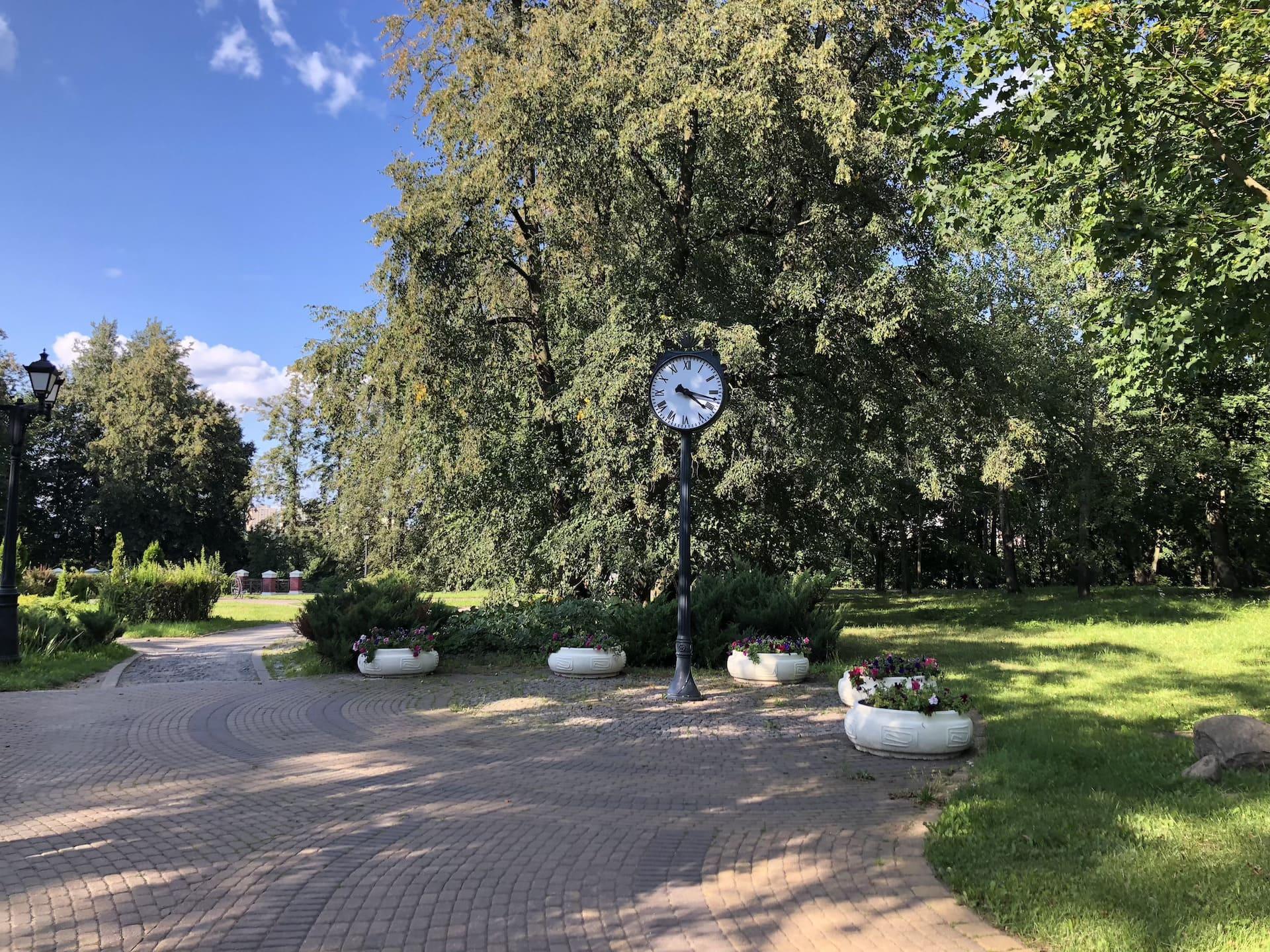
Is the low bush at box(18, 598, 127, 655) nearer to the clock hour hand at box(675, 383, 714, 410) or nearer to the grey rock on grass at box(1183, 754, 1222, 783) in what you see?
the clock hour hand at box(675, 383, 714, 410)

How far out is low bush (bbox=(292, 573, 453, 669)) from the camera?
1191 cm

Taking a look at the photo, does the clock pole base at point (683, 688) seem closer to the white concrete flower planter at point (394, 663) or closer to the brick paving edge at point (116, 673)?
the white concrete flower planter at point (394, 663)

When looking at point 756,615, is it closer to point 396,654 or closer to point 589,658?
point 589,658

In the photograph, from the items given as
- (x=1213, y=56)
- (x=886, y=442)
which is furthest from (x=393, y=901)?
(x=886, y=442)

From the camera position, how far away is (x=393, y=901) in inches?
151

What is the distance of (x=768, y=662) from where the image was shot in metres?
10.6

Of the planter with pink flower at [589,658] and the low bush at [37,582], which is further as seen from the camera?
the low bush at [37,582]

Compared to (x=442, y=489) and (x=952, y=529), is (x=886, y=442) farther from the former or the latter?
(x=952, y=529)

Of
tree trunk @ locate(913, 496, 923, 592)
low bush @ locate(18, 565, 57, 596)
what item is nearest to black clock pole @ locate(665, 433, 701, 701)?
low bush @ locate(18, 565, 57, 596)

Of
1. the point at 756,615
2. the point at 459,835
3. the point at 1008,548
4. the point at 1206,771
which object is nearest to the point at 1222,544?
the point at 1008,548

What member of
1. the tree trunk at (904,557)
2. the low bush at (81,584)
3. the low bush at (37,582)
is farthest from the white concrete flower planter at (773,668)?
the low bush at (37,582)

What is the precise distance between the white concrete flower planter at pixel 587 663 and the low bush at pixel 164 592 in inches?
538

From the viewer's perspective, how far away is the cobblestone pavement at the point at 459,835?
3574 millimetres

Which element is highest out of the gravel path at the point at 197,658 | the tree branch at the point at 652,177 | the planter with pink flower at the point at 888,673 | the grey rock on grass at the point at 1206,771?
the tree branch at the point at 652,177
